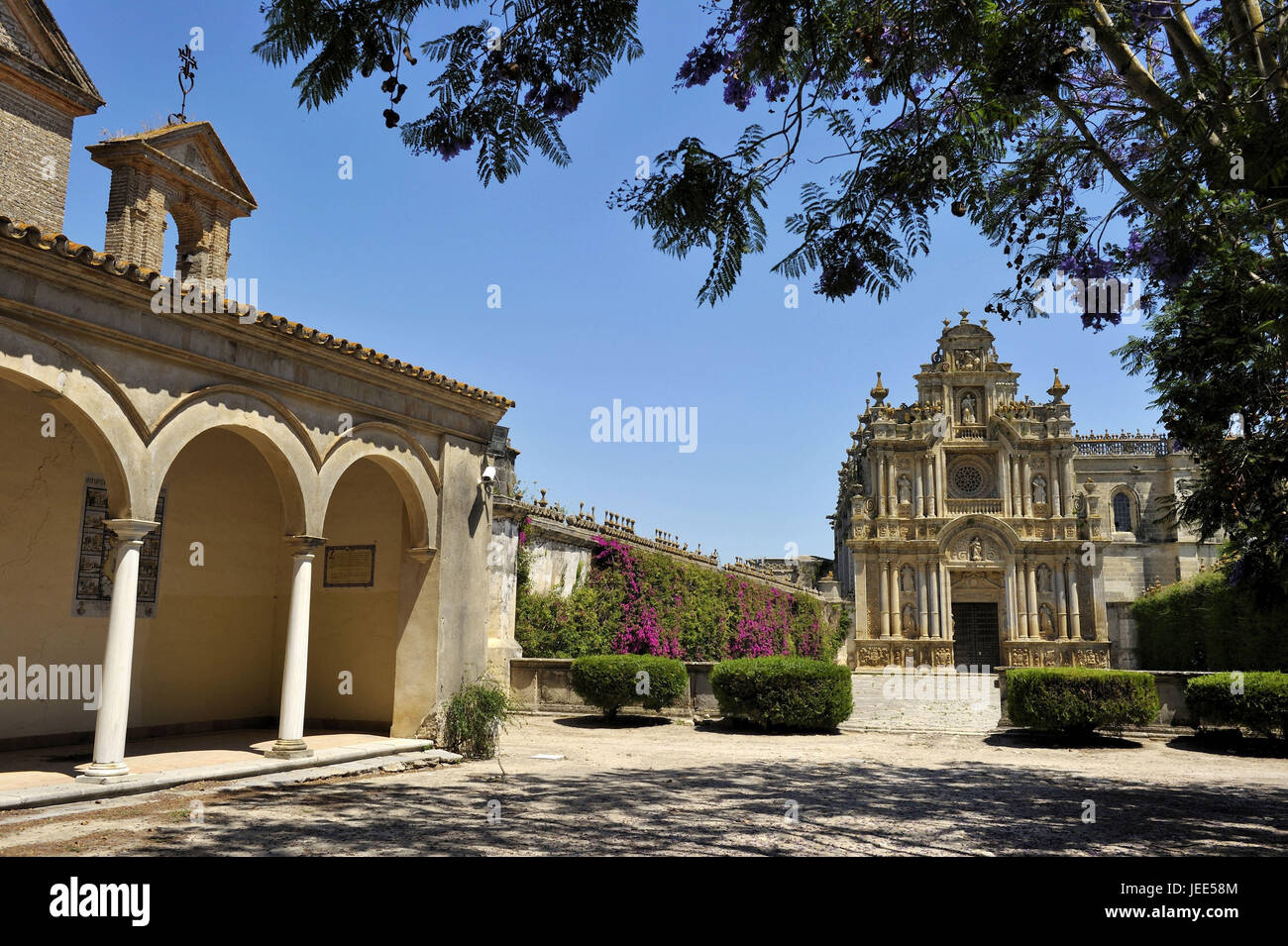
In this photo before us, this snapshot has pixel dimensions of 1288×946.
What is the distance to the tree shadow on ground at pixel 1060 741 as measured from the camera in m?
14.6

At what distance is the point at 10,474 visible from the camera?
945cm

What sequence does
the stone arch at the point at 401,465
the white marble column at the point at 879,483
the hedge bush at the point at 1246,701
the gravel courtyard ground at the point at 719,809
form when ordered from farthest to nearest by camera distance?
1. the white marble column at the point at 879,483
2. the hedge bush at the point at 1246,701
3. the stone arch at the point at 401,465
4. the gravel courtyard ground at the point at 719,809

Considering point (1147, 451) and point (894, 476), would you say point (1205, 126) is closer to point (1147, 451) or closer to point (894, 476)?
point (894, 476)

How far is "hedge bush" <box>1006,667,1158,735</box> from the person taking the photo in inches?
576

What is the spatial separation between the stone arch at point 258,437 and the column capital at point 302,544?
7 cm

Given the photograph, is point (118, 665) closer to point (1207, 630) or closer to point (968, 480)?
point (1207, 630)

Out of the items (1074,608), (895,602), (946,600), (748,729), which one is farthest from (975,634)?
(748,729)

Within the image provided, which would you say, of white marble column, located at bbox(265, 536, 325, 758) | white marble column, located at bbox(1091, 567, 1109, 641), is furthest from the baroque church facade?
white marble column, located at bbox(265, 536, 325, 758)

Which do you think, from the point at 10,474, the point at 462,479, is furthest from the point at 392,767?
the point at 10,474

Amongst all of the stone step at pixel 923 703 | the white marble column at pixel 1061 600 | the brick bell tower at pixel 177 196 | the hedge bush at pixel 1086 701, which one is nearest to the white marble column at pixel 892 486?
the white marble column at pixel 1061 600

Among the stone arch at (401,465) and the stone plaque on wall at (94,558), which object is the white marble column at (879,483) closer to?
the stone arch at (401,465)

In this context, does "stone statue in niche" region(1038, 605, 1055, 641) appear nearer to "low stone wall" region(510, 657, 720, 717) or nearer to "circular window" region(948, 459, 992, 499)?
"circular window" region(948, 459, 992, 499)

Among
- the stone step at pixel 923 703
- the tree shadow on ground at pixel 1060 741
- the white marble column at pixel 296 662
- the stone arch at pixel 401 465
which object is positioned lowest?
the stone step at pixel 923 703
